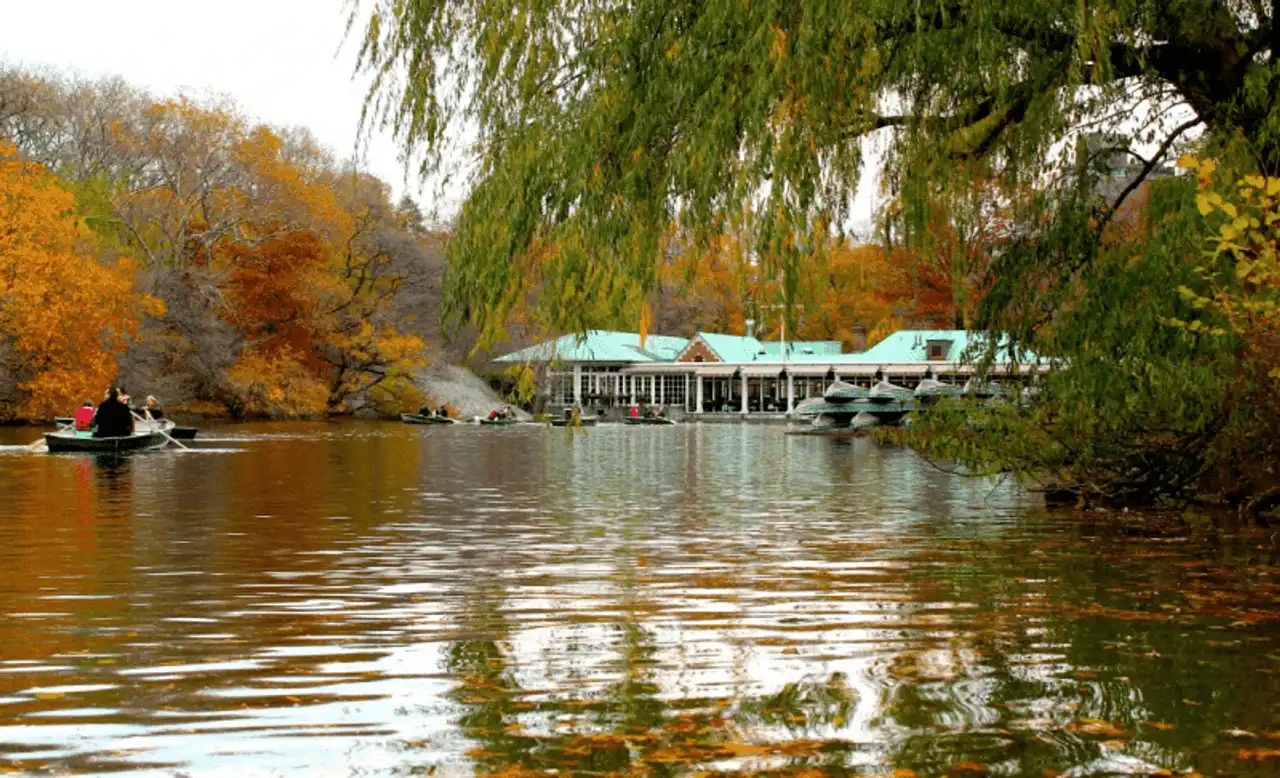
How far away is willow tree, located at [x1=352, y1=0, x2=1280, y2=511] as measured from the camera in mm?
8766

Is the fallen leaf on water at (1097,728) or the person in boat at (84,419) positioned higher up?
the person in boat at (84,419)

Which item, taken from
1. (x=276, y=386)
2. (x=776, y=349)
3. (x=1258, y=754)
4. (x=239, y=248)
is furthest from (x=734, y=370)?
(x=1258, y=754)

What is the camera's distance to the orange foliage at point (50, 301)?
4588 centimetres

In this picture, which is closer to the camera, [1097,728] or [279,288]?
[1097,728]

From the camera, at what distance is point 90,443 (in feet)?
98.5

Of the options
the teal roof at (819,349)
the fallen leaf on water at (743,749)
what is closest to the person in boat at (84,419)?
the fallen leaf on water at (743,749)

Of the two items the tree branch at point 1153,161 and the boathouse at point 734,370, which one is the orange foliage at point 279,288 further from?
the tree branch at point 1153,161

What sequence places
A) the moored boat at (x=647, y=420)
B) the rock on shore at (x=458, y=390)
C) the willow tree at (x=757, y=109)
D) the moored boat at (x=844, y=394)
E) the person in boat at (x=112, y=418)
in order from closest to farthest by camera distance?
the willow tree at (x=757, y=109) → the person in boat at (x=112, y=418) → the moored boat at (x=844, y=394) → the moored boat at (x=647, y=420) → the rock on shore at (x=458, y=390)

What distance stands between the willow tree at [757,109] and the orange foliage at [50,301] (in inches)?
1546

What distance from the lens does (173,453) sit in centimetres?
3150

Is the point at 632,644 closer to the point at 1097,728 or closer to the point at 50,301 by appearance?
the point at 1097,728

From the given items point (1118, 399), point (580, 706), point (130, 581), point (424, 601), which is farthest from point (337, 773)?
point (1118, 399)

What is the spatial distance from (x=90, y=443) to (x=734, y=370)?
4920 cm

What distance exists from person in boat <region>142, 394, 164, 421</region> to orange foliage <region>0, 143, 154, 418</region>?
17.5 ft
